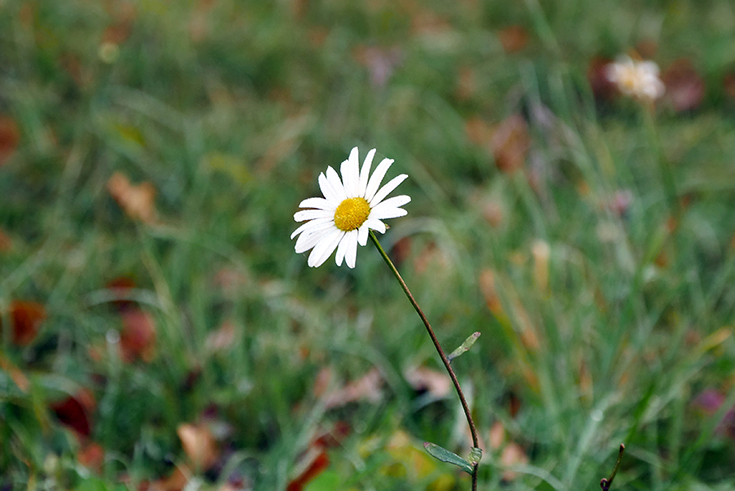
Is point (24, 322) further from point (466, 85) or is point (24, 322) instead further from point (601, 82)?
point (601, 82)

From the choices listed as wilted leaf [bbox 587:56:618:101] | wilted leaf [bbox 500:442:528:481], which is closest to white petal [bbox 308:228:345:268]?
wilted leaf [bbox 500:442:528:481]

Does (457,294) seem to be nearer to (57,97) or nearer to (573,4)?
(57,97)

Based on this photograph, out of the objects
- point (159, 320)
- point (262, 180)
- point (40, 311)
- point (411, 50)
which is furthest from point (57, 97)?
point (411, 50)

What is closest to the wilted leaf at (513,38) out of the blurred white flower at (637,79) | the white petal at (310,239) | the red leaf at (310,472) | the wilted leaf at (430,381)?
the blurred white flower at (637,79)

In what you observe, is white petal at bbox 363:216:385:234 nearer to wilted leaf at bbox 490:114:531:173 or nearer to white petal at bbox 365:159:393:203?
white petal at bbox 365:159:393:203

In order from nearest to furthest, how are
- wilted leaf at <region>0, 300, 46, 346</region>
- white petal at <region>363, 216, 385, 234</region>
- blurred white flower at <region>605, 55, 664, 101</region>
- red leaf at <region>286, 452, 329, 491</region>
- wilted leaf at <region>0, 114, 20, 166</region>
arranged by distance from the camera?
white petal at <region>363, 216, 385, 234</region>, red leaf at <region>286, 452, 329, 491</region>, wilted leaf at <region>0, 300, 46, 346</region>, blurred white flower at <region>605, 55, 664, 101</region>, wilted leaf at <region>0, 114, 20, 166</region>

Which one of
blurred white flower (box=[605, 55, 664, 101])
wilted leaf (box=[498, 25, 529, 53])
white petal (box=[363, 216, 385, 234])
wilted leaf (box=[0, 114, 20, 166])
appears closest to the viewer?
white petal (box=[363, 216, 385, 234])

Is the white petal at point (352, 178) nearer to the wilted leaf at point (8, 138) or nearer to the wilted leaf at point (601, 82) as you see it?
the wilted leaf at point (8, 138)

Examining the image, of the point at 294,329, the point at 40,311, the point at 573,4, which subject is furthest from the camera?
the point at 573,4
